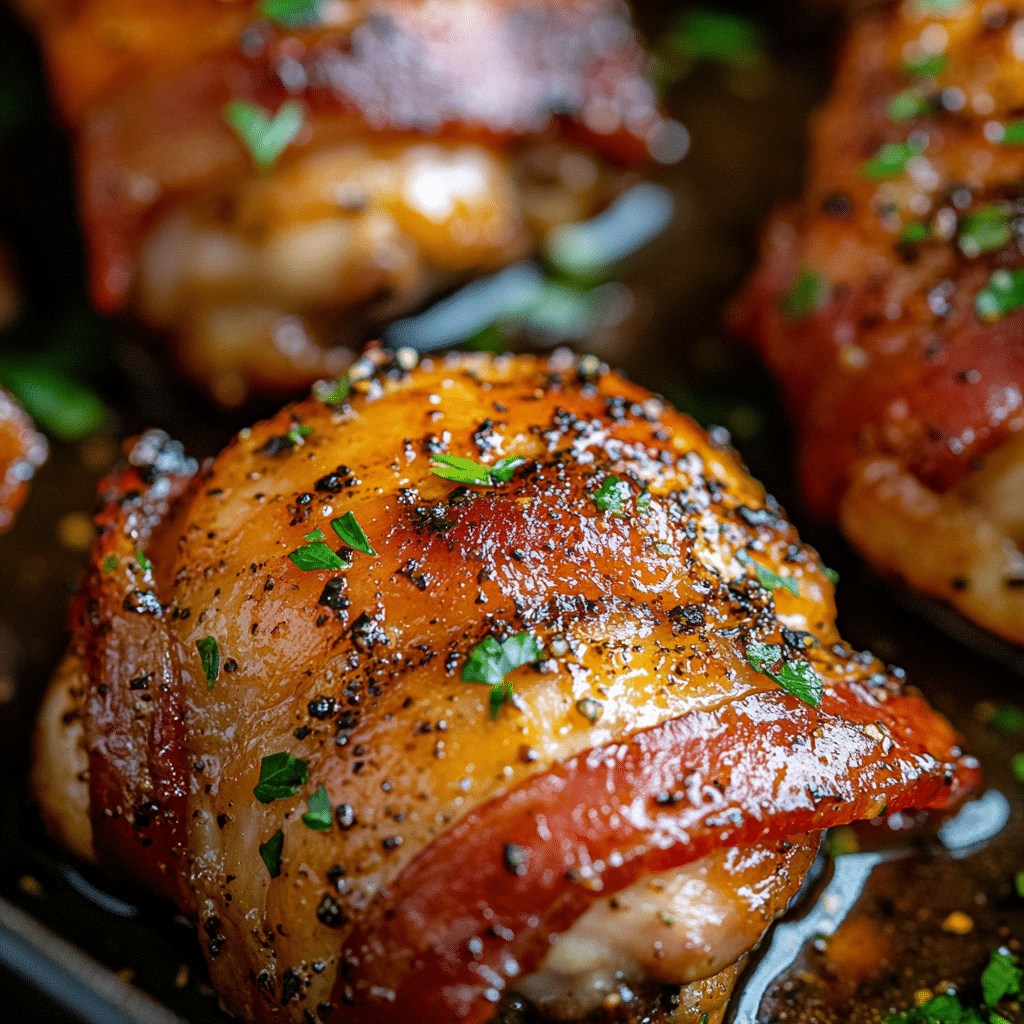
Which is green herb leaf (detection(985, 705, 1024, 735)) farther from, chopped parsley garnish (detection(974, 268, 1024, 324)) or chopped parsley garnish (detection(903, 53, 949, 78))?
chopped parsley garnish (detection(903, 53, 949, 78))

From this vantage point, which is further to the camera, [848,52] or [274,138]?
[848,52]

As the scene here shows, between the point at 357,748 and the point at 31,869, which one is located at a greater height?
the point at 357,748

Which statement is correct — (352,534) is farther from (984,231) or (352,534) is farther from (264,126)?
(984,231)

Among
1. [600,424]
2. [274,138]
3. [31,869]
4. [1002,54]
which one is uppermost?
[274,138]

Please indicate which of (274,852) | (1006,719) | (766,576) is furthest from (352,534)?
(1006,719)

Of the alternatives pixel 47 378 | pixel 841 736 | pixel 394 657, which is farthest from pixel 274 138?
pixel 841 736

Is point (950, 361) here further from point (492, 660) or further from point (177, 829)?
point (177, 829)
